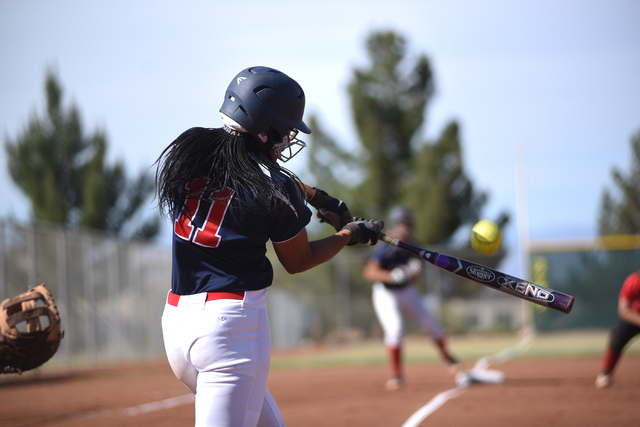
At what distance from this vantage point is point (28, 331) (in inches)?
158

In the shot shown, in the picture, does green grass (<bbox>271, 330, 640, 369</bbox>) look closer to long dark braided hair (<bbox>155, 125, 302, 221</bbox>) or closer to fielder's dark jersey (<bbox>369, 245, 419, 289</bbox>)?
fielder's dark jersey (<bbox>369, 245, 419, 289</bbox>)

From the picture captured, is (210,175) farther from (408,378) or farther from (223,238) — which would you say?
(408,378)

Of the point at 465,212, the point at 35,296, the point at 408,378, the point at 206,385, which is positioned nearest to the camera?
the point at 206,385

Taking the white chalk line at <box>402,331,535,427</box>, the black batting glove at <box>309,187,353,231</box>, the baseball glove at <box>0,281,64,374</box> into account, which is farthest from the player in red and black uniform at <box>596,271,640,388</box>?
the baseball glove at <box>0,281,64,374</box>

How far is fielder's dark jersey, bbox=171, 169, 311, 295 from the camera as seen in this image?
2680 mm

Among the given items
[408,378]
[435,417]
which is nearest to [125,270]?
[408,378]

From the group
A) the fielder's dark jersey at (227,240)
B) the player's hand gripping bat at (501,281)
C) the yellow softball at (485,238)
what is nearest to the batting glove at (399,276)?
the yellow softball at (485,238)

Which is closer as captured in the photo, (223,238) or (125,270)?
(223,238)

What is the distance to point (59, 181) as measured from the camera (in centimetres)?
3303

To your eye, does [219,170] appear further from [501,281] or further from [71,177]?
[71,177]

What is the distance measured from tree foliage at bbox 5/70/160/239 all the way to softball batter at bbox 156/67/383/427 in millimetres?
30789

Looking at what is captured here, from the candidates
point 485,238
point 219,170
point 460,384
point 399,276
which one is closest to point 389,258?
point 399,276

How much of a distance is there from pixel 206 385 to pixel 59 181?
3319 centimetres

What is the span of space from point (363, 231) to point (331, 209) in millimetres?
404
